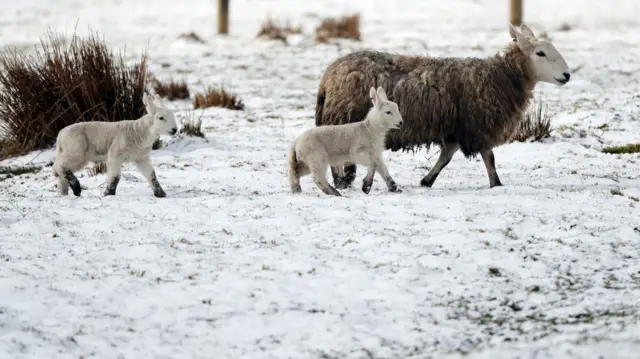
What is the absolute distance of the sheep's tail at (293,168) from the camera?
7406mm

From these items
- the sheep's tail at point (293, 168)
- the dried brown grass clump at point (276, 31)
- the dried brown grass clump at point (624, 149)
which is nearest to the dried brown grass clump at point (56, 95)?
the sheep's tail at point (293, 168)

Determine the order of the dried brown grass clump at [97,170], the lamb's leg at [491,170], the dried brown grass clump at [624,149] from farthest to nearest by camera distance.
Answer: the dried brown grass clump at [624,149]
the dried brown grass clump at [97,170]
the lamb's leg at [491,170]

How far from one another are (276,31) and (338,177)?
11.6m

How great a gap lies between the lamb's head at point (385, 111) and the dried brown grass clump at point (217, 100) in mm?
5197

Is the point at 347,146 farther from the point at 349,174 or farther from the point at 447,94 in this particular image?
the point at 447,94

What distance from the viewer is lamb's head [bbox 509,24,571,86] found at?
8164 millimetres

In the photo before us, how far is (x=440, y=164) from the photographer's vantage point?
322 inches

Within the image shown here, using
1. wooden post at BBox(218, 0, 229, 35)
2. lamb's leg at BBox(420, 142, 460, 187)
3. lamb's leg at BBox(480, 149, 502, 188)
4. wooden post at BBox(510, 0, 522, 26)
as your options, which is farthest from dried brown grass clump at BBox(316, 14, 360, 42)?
lamb's leg at BBox(480, 149, 502, 188)

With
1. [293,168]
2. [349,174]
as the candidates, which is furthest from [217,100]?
[293,168]

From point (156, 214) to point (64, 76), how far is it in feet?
11.9

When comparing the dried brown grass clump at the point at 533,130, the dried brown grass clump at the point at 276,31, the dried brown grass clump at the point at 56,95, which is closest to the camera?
the dried brown grass clump at the point at 56,95

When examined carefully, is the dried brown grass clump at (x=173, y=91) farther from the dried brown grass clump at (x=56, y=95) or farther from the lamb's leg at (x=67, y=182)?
the lamb's leg at (x=67, y=182)

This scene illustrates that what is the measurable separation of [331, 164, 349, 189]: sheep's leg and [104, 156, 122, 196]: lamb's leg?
190 cm

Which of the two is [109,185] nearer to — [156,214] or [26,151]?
[156,214]
